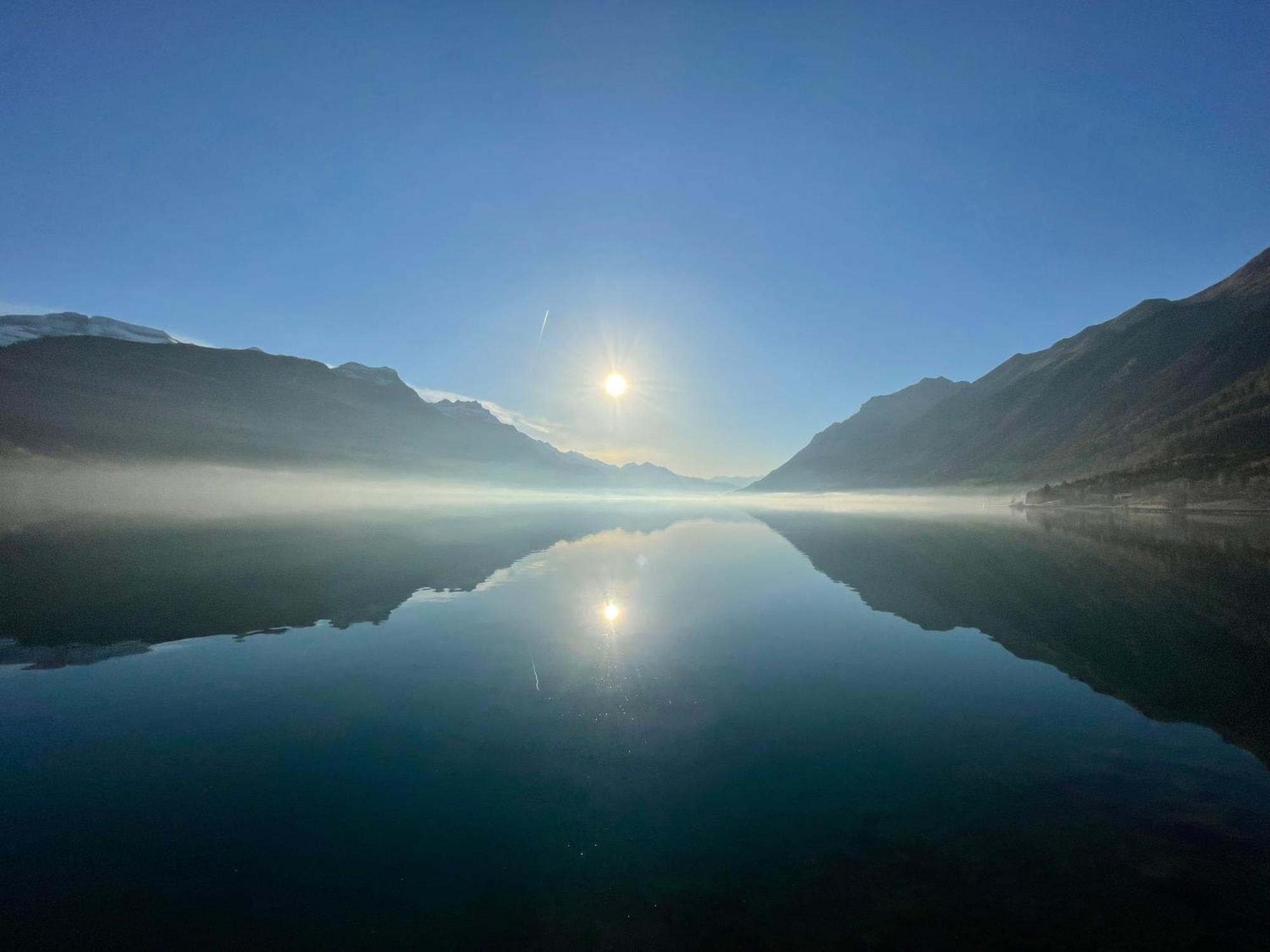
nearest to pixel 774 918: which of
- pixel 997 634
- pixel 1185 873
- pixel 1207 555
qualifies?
pixel 1185 873

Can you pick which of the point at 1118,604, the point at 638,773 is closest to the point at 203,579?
the point at 638,773

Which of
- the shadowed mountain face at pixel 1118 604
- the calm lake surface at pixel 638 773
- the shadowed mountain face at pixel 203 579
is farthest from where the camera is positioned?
the shadowed mountain face at pixel 203 579

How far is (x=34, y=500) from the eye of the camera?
143750 millimetres

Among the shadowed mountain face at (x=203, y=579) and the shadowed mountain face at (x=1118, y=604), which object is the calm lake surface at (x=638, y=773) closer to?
the shadowed mountain face at (x=1118, y=604)

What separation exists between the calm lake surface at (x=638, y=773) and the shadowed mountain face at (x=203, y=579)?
1.54 ft

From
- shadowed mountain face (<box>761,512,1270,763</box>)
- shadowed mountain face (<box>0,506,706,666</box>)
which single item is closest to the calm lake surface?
shadowed mountain face (<box>761,512,1270,763</box>)

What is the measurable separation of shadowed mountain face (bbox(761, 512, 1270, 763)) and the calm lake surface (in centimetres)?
22

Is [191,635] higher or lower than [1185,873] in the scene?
higher

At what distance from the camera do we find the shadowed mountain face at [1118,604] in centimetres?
1586

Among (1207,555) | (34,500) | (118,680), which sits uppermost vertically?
(34,500)

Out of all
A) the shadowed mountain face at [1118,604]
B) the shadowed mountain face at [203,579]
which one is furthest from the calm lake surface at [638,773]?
the shadowed mountain face at [203,579]

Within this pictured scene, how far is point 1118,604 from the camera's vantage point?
26891 mm

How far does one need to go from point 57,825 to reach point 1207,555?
229ft

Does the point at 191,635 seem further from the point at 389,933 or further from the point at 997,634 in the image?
the point at 997,634
